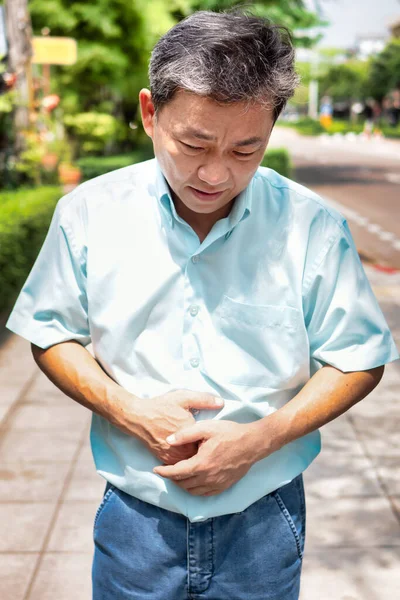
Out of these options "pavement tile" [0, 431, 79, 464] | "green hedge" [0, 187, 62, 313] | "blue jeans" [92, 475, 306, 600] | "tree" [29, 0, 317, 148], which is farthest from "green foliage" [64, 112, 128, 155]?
"blue jeans" [92, 475, 306, 600]

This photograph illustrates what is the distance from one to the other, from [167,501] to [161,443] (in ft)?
0.45

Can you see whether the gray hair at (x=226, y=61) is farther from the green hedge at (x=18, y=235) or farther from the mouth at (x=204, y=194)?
the green hedge at (x=18, y=235)

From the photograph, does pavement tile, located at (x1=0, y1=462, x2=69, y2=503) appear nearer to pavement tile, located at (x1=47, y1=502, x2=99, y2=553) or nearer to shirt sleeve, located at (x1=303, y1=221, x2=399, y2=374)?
pavement tile, located at (x1=47, y1=502, x2=99, y2=553)

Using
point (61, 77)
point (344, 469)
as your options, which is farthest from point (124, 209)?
point (61, 77)

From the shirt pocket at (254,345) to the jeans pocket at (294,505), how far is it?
0.24 meters

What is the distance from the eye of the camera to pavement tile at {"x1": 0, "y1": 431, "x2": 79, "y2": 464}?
432 cm

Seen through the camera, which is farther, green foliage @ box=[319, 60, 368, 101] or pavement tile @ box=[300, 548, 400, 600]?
green foliage @ box=[319, 60, 368, 101]

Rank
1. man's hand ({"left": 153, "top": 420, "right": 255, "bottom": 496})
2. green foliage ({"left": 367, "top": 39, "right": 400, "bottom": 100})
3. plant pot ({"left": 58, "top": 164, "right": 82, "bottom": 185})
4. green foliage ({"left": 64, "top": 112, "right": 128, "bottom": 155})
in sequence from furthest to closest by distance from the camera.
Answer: green foliage ({"left": 367, "top": 39, "right": 400, "bottom": 100}), green foliage ({"left": 64, "top": 112, "right": 128, "bottom": 155}), plant pot ({"left": 58, "top": 164, "right": 82, "bottom": 185}), man's hand ({"left": 153, "top": 420, "right": 255, "bottom": 496})

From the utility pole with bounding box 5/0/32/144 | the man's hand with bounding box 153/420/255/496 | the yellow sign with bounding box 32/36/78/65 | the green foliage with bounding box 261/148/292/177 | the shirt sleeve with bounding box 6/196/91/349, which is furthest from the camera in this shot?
the green foliage with bounding box 261/148/292/177

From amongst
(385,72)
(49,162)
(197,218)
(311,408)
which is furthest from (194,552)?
(385,72)

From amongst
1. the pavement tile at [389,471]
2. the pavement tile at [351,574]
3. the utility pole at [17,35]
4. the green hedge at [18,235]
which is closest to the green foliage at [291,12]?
the utility pole at [17,35]

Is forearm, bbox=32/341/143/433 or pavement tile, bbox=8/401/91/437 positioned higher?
forearm, bbox=32/341/143/433

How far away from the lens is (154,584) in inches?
63.4

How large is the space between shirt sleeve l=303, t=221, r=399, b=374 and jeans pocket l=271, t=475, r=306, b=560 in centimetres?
29
